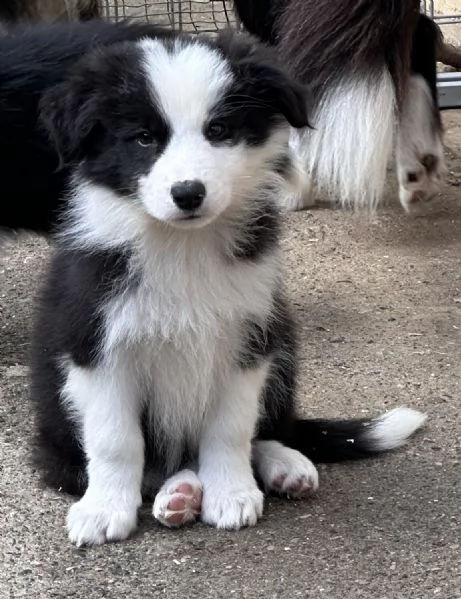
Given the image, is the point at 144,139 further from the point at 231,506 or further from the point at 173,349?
the point at 231,506

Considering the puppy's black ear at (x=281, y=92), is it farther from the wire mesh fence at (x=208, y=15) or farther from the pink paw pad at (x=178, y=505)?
the wire mesh fence at (x=208, y=15)

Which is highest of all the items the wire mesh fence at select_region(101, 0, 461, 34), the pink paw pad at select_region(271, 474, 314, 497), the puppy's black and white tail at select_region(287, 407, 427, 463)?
the pink paw pad at select_region(271, 474, 314, 497)

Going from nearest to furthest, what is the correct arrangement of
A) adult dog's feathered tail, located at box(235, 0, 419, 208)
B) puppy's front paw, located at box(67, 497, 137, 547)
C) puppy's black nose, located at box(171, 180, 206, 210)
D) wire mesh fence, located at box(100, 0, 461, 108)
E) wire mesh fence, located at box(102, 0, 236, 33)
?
puppy's black nose, located at box(171, 180, 206, 210), puppy's front paw, located at box(67, 497, 137, 547), adult dog's feathered tail, located at box(235, 0, 419, 208), wire mesh fence, located at box(100, 0, 461, 108), wire mesh fence, located at box(102, 0, 236, 33)

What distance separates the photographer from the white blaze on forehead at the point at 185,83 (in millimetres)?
1998


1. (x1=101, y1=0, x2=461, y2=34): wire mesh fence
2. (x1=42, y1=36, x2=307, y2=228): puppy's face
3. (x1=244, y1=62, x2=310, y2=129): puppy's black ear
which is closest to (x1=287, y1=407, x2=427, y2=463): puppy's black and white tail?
(x1=42, y1=36, x2=307, y2=228): puppy's face

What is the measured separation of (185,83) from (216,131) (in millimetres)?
106

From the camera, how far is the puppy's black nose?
1953mm

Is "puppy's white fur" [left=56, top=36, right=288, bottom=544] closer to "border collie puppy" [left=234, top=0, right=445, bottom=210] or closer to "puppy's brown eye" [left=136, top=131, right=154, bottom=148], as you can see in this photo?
"puppy's brown eye" [left=136, top=131, right=154, bottom=148]

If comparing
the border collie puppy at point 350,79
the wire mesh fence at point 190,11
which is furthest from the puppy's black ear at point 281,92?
the wire mesh fence at point 190,11

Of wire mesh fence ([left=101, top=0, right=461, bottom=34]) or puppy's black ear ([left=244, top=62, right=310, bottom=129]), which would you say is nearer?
puppy's black ear ([left=244, top=62, right=310, bottom=129])

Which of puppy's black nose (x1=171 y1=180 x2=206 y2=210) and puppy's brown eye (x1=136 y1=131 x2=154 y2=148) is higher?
puppy's brown eye (x1=136 y1=131 x2=154 y2=148)

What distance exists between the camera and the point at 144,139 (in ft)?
6.67

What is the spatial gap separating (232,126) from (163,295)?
0.36 metres

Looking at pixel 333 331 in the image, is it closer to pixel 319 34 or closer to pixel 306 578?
pixel 319 34
